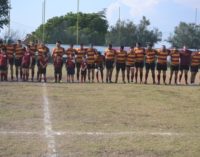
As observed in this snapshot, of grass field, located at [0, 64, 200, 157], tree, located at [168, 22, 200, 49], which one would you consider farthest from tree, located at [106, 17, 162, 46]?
grass field, located at [0, 64, 200, 157]

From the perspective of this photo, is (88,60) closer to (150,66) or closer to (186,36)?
(150,66)

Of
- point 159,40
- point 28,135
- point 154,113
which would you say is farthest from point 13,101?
point 159,40

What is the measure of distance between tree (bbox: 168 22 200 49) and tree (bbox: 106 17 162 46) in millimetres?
2286

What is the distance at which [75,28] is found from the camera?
68438mm

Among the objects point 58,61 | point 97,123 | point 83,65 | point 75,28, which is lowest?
point 97,123

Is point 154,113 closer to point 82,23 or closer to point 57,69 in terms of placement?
point 57,69

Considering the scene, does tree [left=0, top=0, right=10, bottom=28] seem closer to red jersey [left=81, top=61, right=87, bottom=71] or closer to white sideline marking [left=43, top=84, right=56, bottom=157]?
red jersey [left=81, top=61, right=87, bottom=71]

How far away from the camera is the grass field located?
944 centimetres

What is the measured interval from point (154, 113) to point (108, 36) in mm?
49979

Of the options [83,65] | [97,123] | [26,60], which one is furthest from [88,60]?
[97,123]

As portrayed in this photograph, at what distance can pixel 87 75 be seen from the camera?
26188 mm

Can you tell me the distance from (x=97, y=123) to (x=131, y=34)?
54.3 metres

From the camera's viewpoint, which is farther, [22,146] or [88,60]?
[88,60]

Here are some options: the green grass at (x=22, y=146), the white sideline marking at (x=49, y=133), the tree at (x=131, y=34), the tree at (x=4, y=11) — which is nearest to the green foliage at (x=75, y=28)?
the tree at (x=131, y=34)
